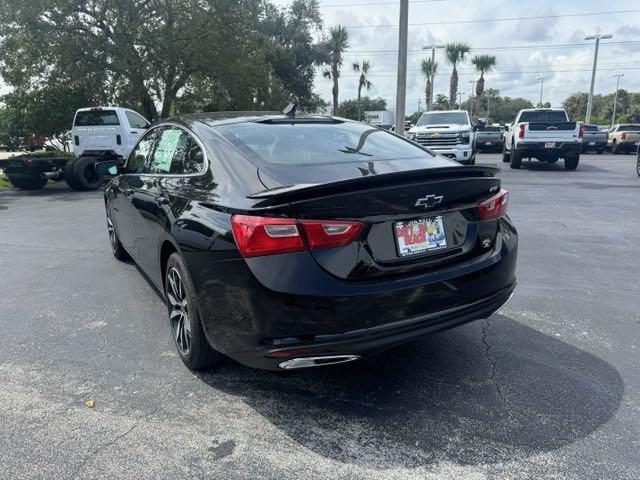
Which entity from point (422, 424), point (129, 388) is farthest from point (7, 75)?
point (422, 424)

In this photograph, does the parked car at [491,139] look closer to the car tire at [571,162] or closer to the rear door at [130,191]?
the car tire at [571,162]

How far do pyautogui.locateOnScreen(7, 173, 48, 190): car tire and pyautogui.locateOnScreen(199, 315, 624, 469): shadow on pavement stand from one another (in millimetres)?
11885

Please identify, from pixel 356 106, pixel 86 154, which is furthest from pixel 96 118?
pixel 356 106

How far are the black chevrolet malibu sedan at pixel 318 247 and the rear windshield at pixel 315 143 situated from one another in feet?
0.05

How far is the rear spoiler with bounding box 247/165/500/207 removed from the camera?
2531mm

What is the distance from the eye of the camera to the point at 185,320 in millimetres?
3381

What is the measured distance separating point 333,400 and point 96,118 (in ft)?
44.9

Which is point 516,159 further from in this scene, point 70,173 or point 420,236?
point 420,236

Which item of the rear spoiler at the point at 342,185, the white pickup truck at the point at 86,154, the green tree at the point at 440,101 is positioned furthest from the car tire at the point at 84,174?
the green tree at the point at 440,101

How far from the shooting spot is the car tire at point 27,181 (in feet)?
42.5

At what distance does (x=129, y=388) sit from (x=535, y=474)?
230 cm

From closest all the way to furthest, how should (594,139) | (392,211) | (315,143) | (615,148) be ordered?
1. (392,211)
2. (315,143)
3. (594,139)
4. (615,148)

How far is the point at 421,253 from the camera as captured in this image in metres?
2.77

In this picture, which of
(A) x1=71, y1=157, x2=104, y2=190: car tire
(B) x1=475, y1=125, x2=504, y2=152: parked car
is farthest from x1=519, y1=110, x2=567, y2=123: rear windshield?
(A) x1=71, y1=157, x2=104, y2=190: car tire
